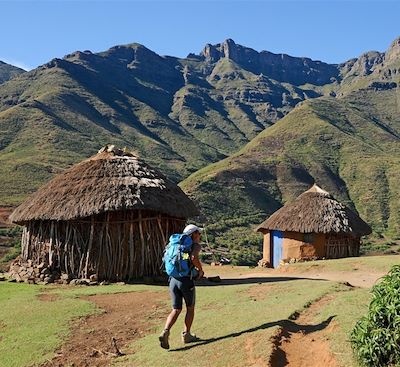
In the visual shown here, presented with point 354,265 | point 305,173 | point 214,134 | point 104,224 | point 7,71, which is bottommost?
point 354,265

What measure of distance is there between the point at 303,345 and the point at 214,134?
11395 cm

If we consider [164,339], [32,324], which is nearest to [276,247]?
[32,324]

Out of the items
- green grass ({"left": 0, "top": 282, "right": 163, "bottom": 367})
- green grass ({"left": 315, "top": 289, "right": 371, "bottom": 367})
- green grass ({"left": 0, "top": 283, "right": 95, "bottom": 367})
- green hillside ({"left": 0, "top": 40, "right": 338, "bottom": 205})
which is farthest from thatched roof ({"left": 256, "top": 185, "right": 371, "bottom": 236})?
green hillside ({"left": 0, "top": 40, "right": 338, "bottom": 205})

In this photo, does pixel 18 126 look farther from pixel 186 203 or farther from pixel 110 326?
pixel 110 326

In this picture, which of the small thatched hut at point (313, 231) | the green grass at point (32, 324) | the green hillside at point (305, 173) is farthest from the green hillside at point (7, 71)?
the green grass at point (32, 324)

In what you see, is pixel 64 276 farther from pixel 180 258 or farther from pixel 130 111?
pixel 130 111

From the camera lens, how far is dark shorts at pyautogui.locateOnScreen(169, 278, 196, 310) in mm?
8180

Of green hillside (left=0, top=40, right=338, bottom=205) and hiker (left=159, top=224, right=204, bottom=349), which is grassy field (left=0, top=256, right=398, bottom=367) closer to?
hiker (left=159, top=224, right=204, bottom=349)

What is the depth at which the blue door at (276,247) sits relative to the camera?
88.4 ft

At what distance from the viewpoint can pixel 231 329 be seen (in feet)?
28.9

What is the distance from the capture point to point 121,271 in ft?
55.8

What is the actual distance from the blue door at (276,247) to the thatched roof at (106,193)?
9137mm

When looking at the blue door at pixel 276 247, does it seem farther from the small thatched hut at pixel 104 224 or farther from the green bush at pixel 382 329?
the green bush at pixel 382 329

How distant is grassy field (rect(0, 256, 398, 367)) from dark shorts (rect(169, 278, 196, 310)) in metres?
0.67
